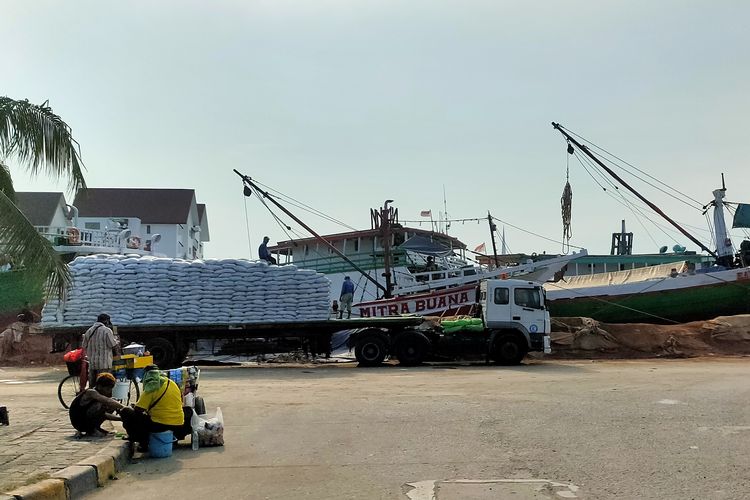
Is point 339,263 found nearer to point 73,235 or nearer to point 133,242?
point 133,242

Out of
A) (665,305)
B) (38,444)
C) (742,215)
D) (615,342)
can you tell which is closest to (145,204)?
(665,305)

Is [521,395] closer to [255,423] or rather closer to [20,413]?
[255,423]

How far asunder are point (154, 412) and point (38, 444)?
1320 millimetres

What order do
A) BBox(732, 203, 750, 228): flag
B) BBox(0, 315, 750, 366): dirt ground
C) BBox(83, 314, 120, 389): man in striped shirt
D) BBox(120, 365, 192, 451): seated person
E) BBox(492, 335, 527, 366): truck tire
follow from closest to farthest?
BBox(120, 365, 192, 451): seated person < BBox(83, 314, 120, 389): man in striped shirt < BBox(492, 335, 527, 366): truck tire < BBox(0, 315, 750, 366): dirt ground < BBox(732, 203, 750, 228): flag

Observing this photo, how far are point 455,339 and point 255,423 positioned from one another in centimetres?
1120

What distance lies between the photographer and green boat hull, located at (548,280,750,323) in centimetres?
2731

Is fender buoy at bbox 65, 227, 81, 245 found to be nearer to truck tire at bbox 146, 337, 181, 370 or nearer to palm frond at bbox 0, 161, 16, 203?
truck tire at bbox 146, 337, 181, 370

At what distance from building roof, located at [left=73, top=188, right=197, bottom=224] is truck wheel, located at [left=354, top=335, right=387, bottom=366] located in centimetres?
3559

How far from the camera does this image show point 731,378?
15.7 metres

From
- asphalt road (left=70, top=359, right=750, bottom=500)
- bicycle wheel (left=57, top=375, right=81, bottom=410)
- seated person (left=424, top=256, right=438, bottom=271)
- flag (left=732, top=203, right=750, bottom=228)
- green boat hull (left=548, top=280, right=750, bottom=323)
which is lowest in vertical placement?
asphalt road (left=70, top=359, right=750, bottom=500)

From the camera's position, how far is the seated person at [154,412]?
27.3 ft

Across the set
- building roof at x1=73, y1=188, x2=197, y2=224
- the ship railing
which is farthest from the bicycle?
building roof at x1=73, y1=188, x2=197, y2=224

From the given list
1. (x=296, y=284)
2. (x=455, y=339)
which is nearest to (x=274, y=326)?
(x=296, y=284)

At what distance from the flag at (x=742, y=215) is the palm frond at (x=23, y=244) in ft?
91.6
